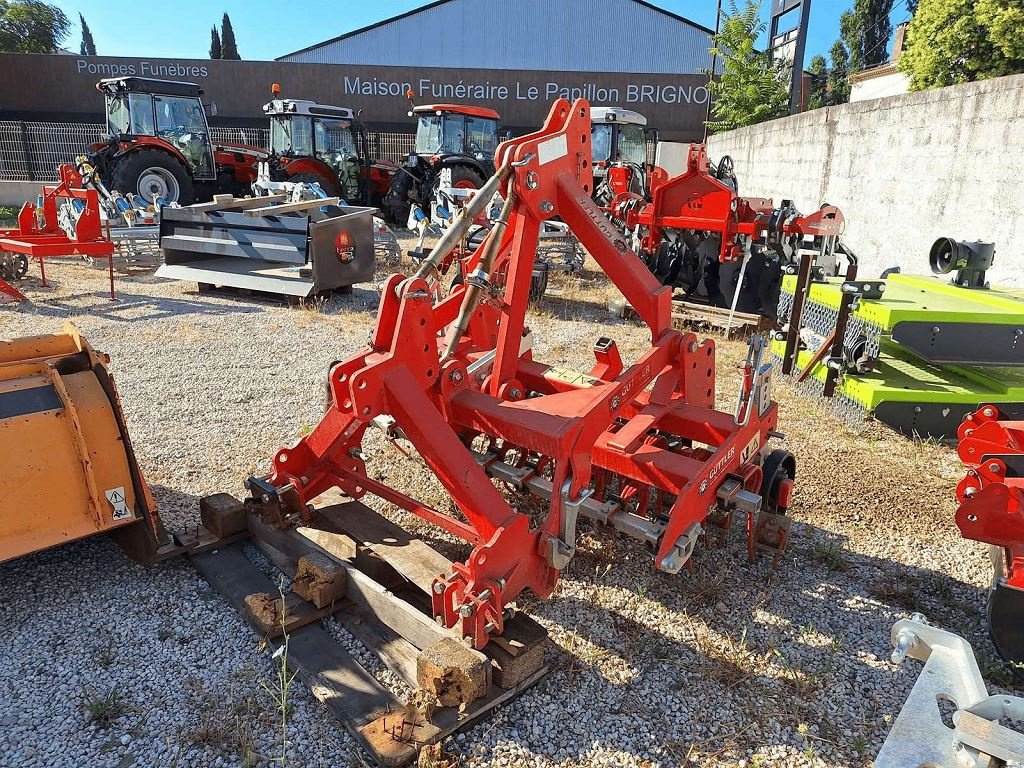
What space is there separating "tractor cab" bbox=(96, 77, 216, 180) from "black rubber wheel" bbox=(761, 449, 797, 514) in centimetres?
1370

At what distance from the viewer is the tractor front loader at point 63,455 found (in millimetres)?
2809

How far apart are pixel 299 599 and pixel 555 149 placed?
2233 mm

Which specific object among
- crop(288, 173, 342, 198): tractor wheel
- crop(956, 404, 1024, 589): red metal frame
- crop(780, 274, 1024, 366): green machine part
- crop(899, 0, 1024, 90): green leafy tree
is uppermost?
crop(899, 0, 1024, 90): green leafy tree

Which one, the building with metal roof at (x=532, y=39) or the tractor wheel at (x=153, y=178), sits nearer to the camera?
the tractor wheel at (x=153, y=178)

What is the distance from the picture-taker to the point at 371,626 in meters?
2.91

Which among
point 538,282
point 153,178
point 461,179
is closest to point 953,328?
point 538,282

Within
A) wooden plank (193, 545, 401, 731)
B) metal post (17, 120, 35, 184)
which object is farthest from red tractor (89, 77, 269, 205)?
wooden plank (193, 545, 401, 731)

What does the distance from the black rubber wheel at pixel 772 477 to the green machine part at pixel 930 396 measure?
1.75 meters

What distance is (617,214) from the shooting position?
9.47m

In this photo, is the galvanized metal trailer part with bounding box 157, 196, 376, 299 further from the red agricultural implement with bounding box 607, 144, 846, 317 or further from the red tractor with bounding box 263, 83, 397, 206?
the red tractor with bounding box 263, 83, 397, 206

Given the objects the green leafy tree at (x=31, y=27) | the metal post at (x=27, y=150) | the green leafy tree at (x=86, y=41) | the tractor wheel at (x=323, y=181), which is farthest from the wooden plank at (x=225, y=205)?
the green leafy tree at (x=86, y=41)

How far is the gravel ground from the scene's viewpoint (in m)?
2.39

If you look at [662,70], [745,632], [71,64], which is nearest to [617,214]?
[745,632]

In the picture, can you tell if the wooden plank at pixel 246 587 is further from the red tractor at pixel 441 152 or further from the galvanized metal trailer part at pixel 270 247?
the red tractor at pixel 441 152
